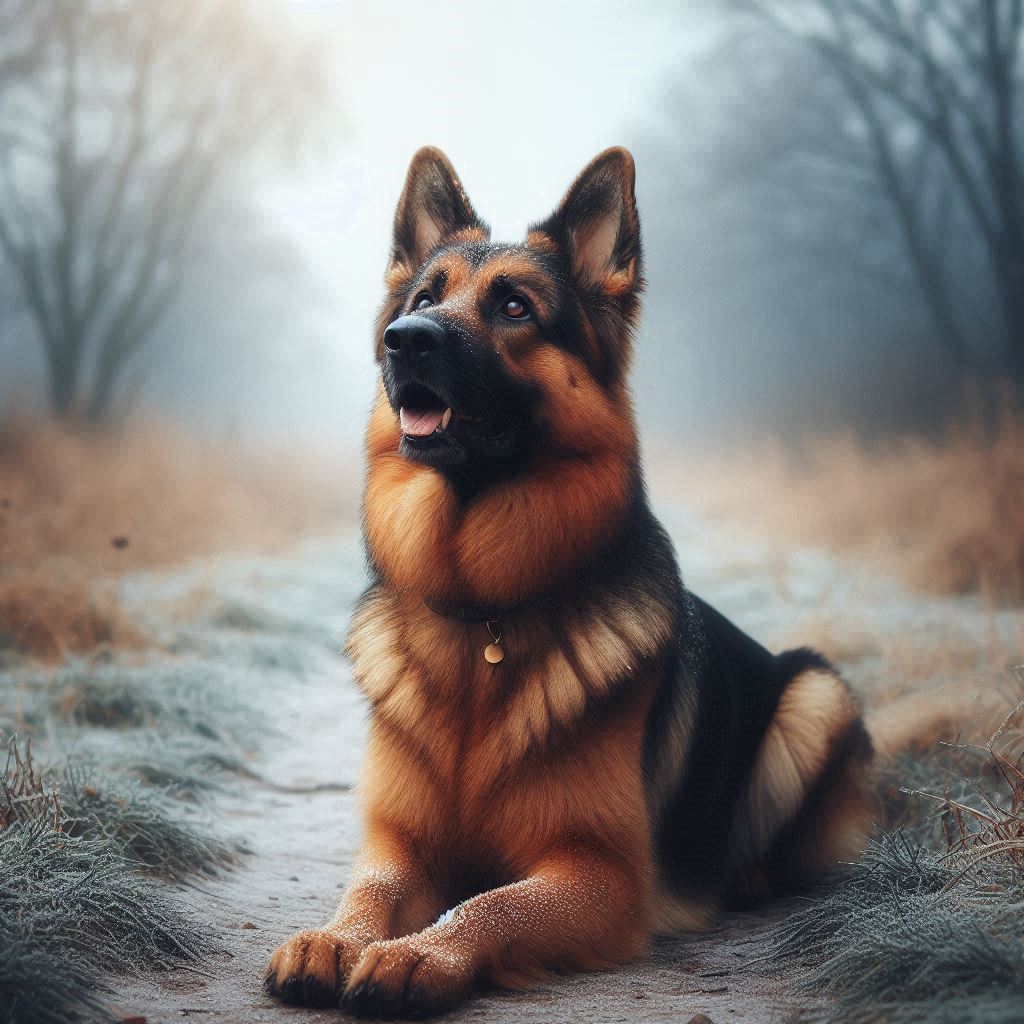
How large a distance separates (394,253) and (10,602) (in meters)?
4.19

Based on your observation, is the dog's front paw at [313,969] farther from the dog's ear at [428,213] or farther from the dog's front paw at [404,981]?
the dog's ear at [428,213]

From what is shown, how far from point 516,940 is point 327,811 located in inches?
85.1

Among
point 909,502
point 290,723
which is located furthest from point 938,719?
point 909,502

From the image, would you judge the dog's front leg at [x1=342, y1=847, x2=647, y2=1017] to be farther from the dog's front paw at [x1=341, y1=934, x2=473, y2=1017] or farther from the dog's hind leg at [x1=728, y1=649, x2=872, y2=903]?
the dog's hind leg at [x1=728, y1=649, x2=872, y2=903]

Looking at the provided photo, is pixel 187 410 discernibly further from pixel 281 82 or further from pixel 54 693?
pixel 54 693

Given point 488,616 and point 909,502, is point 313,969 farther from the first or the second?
point 909,502

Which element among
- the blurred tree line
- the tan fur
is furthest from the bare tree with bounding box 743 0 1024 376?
the tan fur

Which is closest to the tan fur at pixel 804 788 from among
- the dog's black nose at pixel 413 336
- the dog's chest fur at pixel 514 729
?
the dog's chest fur at pixel 514 729

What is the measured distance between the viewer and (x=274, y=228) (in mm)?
15062

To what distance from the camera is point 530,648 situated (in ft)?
9.40

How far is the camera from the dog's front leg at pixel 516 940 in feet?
7.09

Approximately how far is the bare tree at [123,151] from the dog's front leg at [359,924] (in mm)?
8925

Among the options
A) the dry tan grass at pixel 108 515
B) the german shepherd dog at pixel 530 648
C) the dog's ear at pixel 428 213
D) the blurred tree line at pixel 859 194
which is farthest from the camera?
the blurred tree line at pixel 859 194

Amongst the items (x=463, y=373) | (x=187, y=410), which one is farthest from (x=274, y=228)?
(x=463, y=373)
